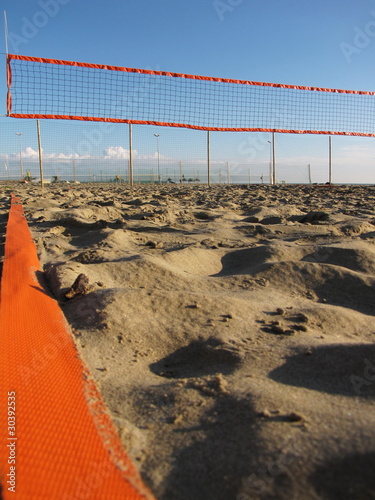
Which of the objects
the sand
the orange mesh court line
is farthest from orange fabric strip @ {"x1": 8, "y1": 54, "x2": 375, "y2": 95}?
the orange mesh court line

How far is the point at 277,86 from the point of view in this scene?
9.23 meters

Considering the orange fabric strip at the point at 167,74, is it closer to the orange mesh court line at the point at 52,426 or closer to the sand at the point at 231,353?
the sand at the point at 231,353

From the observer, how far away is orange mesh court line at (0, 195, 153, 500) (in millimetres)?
776

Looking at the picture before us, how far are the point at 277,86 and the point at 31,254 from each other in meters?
8.22

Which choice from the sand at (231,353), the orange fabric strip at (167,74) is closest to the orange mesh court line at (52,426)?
the sand at (231,353)

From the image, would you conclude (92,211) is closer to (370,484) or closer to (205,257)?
(205,257)

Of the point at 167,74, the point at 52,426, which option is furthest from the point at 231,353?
the point at 167,74

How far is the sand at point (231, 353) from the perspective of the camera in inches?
33.1

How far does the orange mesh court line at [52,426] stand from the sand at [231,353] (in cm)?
7

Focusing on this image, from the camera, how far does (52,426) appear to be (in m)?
0.95

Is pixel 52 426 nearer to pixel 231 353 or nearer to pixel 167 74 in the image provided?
pixel 231 353

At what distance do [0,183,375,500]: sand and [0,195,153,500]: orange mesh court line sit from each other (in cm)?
7

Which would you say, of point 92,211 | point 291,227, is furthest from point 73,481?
point 92,211

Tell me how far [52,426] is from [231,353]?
703 millimetres
